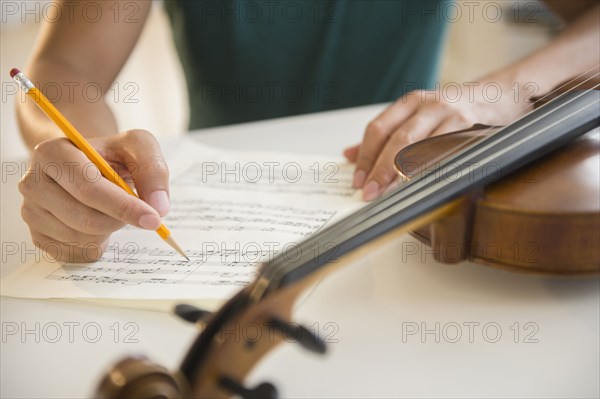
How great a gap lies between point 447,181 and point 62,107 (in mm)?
539

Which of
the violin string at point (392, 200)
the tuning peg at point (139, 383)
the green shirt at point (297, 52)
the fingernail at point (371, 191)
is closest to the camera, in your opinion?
the tuning peg at point (139, 383)

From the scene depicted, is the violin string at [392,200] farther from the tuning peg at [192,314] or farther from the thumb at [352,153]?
the thumb at [352,153]

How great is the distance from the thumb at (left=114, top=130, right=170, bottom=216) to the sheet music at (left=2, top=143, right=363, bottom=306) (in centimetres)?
6

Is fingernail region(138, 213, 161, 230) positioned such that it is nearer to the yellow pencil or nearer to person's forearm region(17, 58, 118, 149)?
the yellow pencil

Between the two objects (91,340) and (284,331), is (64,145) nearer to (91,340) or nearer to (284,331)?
(91,340)

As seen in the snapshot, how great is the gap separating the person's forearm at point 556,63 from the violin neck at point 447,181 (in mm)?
259

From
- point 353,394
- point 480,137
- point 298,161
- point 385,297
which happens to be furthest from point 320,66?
point 353,394

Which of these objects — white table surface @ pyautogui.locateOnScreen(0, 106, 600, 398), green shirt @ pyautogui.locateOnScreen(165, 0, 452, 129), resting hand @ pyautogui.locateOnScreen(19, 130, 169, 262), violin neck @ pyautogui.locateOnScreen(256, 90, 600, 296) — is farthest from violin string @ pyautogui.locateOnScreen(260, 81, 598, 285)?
green shirt @ pyautogui.locateOnScreen(165, 0, 452, 129)

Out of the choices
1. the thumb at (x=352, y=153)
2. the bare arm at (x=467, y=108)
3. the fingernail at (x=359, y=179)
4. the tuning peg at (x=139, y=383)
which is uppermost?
the bare arm at (x=467, y=108)

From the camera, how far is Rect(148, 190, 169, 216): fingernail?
2.16ft

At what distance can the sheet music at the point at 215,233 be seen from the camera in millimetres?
625

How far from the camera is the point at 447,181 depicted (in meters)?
0.56

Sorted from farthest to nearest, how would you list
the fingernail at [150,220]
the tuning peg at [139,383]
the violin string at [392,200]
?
the fingernail at [150,220] < the violin string at [392,200] < the tuning peg at [139,383]

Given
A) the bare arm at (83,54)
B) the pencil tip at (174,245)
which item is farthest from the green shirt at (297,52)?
the pencil tip at (174,245)
